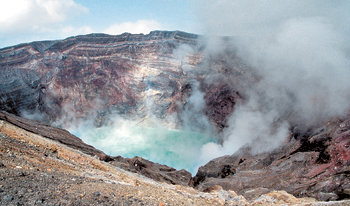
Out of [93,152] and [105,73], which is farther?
[105,73]

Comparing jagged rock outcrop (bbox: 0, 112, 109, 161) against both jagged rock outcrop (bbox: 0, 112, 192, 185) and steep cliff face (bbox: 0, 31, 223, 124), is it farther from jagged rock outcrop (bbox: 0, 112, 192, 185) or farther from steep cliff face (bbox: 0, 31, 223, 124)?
steep cliff face (bbox: 0, 31, 223, 124)

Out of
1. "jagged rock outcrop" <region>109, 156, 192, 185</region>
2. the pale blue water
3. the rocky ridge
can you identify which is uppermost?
the rocky ridge

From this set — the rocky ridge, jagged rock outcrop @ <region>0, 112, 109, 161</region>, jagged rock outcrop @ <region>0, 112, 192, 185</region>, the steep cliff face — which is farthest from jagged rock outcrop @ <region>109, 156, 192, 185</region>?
the steep cliff face

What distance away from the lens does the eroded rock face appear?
16453 millimetres

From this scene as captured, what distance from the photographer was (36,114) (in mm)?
53031

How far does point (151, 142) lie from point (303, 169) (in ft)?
105

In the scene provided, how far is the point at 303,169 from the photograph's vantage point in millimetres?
20469

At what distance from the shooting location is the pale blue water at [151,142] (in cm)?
4338

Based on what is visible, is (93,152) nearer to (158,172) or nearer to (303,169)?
(158,172)

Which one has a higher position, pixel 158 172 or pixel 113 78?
pixel 113 78

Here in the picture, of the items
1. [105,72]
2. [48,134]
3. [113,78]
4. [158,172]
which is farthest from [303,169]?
[105,72]

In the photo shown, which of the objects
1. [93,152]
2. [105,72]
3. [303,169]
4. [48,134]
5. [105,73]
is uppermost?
[105,72]

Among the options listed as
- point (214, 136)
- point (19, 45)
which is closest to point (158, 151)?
point (214, 136)

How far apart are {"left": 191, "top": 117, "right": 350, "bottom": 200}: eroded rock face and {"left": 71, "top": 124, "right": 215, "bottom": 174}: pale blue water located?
49.6 ft
